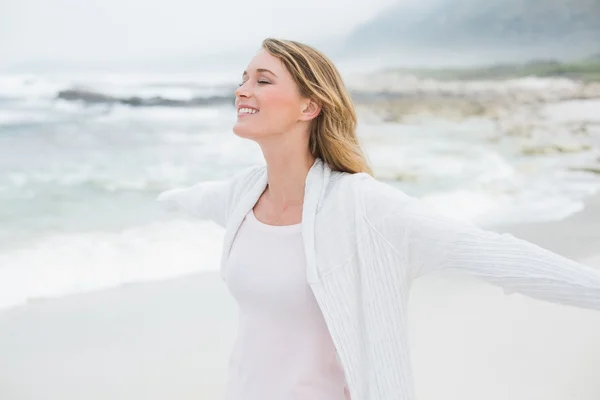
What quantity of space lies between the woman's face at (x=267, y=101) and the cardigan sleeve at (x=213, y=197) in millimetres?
212

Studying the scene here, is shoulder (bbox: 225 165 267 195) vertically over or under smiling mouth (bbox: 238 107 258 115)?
under

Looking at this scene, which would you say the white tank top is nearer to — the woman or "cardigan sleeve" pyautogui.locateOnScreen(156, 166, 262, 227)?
the woman

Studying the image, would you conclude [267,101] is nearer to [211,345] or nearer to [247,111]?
[247,111]

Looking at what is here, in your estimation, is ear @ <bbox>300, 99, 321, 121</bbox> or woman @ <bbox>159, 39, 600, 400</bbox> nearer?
woman @ <bbox>159, 39, 600, 400</bbox>

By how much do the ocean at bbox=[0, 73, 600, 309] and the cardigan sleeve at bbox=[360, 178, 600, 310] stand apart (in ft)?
10.6

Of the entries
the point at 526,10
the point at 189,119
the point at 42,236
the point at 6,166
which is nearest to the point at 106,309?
the point at 42,236

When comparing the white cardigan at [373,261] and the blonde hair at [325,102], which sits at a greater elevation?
the blonde hair at [325,102]

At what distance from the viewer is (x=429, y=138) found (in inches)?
277

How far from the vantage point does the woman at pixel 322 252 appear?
1.17 meters

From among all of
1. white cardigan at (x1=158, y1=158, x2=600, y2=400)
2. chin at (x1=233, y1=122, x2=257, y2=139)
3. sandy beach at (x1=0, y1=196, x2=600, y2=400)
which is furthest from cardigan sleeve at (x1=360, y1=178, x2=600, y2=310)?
sandy beach at (x1=0, y1=196, x2=600, y2=400)

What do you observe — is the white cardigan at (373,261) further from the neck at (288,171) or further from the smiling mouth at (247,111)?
the smiling mouth at (247,111)

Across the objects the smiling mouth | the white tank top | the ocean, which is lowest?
the ocean

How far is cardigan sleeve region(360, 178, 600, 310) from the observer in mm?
1018

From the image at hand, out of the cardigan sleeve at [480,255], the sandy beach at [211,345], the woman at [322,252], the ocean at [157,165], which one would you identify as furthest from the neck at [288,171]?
the ocean at [157,165]
